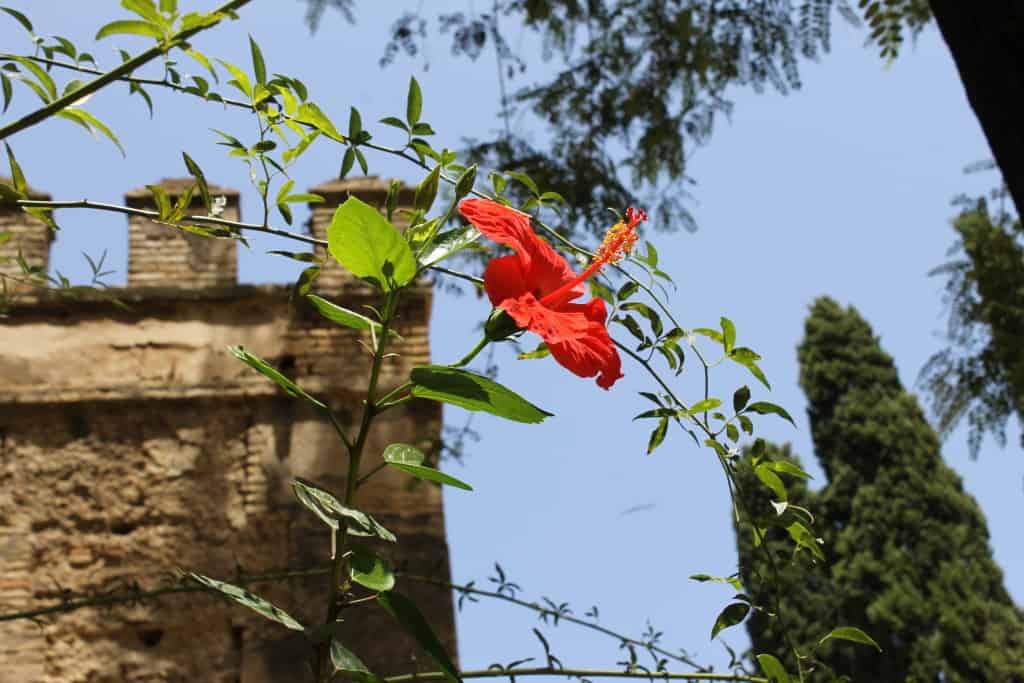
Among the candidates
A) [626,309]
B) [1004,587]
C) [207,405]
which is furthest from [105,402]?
[1004,587]

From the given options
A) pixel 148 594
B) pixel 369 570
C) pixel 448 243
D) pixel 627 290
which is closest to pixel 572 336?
pixel 448 243

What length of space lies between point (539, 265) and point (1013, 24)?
1038 mm

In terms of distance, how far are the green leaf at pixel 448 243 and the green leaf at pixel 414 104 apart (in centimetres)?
26

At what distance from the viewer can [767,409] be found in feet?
4.05

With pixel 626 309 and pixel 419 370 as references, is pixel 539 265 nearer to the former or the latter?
pixel 419 370

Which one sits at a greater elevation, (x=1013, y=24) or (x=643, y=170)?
(x=643, y=170)

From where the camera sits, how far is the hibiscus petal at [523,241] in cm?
92

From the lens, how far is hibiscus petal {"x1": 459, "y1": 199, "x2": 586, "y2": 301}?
3.02ft

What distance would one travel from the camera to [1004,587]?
495 inches

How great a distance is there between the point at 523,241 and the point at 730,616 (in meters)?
Result: 0.45

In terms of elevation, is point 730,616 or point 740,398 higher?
point 740,398

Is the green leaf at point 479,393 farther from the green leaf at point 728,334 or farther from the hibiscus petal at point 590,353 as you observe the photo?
the green leaf at point 728,334

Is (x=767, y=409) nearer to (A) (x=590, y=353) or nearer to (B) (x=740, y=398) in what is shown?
(B) (x=740, y=398)

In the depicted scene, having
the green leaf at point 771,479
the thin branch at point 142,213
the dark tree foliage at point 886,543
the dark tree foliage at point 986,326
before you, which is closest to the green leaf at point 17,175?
the thin branch at point 142,213
